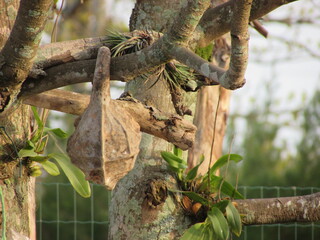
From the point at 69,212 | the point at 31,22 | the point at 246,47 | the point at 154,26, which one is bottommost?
the point at 69,212

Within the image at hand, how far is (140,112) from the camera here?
2.09m

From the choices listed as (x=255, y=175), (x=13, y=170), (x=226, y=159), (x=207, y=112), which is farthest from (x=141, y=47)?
(x=255, y=175)

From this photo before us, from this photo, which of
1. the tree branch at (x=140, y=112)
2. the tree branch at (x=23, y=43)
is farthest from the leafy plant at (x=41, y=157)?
the tree branch at (x=23, y=43)

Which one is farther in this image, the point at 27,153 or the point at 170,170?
the point at 170,170

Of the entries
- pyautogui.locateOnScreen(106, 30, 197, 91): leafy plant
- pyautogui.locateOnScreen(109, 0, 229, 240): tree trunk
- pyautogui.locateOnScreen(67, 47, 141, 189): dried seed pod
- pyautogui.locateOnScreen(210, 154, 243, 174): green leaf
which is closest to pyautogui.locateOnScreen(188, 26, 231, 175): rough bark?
pyautogui.locateOnScreen(210, 154, 243, 174): green leaf

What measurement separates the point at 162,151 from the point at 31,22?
1.12 meters

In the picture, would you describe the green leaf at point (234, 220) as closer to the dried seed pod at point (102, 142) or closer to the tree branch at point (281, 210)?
the tree branch at point (281, 210)

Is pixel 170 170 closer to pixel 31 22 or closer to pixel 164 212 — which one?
pixel 164 212

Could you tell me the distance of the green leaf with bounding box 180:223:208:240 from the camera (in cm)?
255

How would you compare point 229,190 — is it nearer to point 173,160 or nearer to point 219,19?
point 173,160

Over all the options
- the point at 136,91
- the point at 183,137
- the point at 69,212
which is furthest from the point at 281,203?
the point at 69,212

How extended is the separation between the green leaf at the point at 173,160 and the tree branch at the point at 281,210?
0.35 meters

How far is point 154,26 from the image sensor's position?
9.22ft

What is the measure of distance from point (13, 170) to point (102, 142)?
77 centimetres
